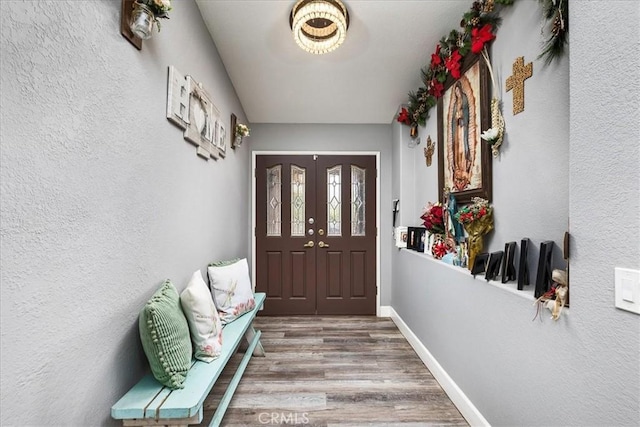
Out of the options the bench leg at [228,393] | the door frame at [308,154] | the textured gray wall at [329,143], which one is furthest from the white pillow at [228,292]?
the textured gray wall at [329,143]

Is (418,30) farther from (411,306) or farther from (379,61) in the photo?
(411,306)

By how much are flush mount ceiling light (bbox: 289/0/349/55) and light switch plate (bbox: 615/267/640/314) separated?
2054mm

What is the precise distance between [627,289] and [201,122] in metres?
2.30

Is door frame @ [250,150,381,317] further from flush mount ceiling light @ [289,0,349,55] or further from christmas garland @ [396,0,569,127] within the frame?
flush mount ceiling light @ [289,0,349,55]

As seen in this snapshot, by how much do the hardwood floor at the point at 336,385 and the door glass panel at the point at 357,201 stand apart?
1300 mm

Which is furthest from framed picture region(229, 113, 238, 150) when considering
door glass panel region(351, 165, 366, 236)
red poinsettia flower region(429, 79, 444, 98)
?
red poinsettia flower region(429, 79, 444, 98)

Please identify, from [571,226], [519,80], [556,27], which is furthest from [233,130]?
[571,226]

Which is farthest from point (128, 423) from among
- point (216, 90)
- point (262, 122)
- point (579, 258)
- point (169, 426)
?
point (262, 122)

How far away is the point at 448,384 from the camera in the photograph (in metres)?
2.06

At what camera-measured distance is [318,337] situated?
3115mm

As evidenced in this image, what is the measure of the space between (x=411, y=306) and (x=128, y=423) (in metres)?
2.43

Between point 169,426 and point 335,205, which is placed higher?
point 335,205

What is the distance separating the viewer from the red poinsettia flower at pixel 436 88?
2.49 metres

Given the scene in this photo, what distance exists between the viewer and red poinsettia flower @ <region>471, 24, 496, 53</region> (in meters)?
1.80
